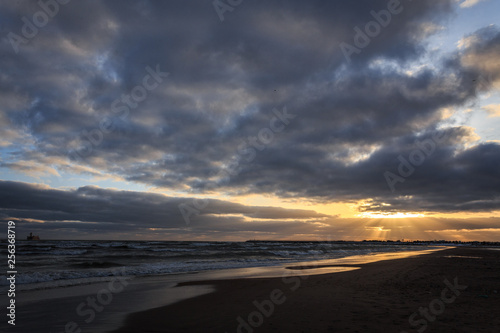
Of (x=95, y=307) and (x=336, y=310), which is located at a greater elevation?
(x=336, y=310)

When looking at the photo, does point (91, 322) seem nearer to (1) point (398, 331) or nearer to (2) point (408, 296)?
(1) point (398, 331)

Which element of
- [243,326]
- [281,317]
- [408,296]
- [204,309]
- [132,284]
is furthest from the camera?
[132,284]

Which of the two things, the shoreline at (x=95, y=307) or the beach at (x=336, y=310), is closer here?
the beach at (x=336, y=310)

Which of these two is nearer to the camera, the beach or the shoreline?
the beach

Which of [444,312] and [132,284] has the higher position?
[444,312]

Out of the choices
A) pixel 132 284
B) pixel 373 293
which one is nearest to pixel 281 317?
pixel 373 293

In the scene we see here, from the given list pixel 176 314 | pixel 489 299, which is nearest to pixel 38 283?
pixel 176 314

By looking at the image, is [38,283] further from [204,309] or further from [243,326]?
[243,326]

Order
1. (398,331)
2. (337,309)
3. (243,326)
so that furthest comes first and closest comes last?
(337,309) → (243,326) → (398,331)

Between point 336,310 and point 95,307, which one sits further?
point 95,307

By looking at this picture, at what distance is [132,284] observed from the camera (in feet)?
61.9

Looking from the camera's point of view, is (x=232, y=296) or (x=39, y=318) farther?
(x=232, y=296)

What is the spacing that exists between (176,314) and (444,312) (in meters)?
8.93

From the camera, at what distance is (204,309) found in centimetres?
1166
